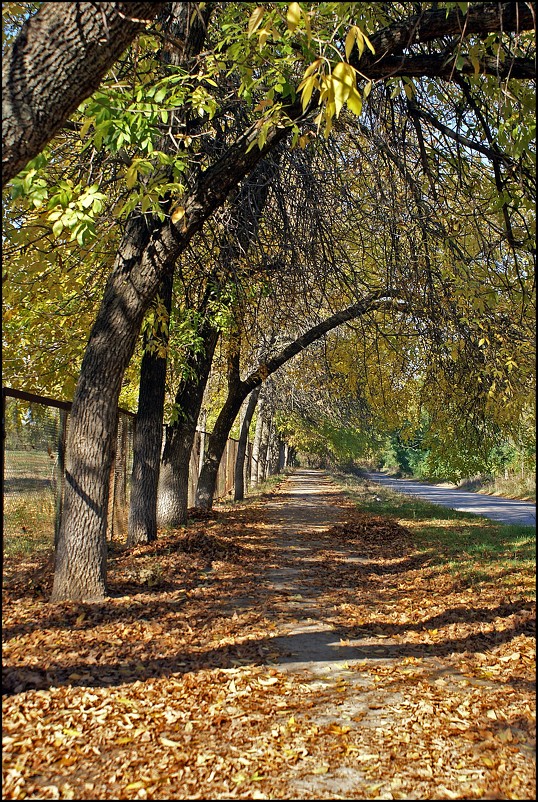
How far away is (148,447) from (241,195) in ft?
12.6

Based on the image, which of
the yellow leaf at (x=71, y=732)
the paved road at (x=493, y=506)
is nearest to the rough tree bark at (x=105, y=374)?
the yellow leaf at (x=71, y=732)

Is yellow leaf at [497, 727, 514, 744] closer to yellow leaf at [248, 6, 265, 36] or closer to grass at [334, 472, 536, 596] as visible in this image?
grass at [334, 472, 536, 596]

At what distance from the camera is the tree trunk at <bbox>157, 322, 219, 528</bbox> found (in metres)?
12.6

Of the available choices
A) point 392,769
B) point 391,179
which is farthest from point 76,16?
point 391,179

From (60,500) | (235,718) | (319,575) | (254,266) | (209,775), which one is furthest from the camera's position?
(254,266)

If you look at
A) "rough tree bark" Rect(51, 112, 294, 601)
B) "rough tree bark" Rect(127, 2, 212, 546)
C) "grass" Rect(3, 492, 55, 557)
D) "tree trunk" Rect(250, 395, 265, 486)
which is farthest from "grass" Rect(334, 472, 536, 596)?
"tree trunk" Rect(250, 395, 265, 486)

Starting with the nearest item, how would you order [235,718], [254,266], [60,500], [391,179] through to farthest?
1. [235,718]
2. [391,179]
3. [60,500]
4. [254,266]

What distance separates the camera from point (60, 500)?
353 inches

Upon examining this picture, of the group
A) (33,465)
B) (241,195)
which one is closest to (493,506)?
(241,195)

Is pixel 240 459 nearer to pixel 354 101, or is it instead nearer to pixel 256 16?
pixel 256 16

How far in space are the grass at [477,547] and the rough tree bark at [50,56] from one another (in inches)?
253

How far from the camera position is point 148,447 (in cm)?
1039

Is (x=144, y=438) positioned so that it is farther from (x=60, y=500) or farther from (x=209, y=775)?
(x=209, y=775)

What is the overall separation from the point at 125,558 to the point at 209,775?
6.00m
